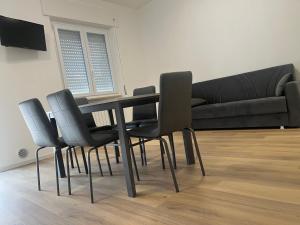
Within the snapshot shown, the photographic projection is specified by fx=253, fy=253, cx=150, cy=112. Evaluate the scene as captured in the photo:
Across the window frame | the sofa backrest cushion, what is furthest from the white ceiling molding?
the sofa backrest cushion

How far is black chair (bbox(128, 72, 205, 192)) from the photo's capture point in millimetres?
1753

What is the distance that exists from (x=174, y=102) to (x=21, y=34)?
2.96 m

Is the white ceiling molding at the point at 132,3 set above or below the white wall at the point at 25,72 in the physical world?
above

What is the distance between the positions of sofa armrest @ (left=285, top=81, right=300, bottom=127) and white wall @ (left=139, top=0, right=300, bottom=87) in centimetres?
92

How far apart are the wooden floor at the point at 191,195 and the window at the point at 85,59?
2292mm

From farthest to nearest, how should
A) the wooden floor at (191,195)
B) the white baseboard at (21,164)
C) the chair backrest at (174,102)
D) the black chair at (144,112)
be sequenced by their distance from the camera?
the white baseboard at (21,164) → the black chair at (144,112) → the chair backrest at (174,102) → the wooden floor at (191,195)

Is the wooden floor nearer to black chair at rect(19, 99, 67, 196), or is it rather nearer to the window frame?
black chair at rect(19, 99, 67, 196)

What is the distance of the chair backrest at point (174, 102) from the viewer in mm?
1750

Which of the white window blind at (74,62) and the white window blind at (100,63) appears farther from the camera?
the white window blind at (100,63)

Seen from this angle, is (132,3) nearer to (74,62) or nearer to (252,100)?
(74,62)

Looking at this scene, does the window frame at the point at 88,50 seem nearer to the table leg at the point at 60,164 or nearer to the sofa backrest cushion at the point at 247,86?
the sofa backrest cushion at the point at 247,86

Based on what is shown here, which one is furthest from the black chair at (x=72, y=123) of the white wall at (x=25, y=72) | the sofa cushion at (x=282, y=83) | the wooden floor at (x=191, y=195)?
the sofa cushion at (x=282, y=83)

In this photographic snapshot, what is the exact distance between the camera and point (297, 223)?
1188mm

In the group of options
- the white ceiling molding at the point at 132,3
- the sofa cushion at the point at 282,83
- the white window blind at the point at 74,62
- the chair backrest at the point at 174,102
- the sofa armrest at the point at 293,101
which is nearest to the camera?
the chair backrest at the point at 174,102
